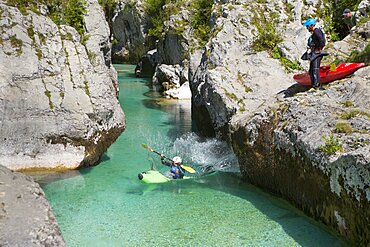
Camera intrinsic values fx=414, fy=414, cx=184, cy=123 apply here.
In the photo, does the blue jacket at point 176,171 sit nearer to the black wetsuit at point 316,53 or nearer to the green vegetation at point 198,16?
the black wetsuit at point 316,53

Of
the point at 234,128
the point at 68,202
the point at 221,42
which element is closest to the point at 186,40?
the point at 221,42

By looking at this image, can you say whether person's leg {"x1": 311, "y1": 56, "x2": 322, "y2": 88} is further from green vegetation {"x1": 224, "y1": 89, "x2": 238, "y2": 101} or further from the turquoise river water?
the turquoise river water

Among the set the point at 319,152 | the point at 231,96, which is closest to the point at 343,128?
the point at 319,152

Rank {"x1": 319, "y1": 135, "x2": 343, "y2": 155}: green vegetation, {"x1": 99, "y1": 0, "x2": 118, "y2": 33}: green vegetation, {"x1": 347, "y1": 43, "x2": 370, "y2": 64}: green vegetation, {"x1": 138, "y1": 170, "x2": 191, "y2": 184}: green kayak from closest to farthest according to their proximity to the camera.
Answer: {"x1": 319, "y1": 135, "x2": 343, "y2": 155}: green vegetation
{"x1": 347, "y1": 43, "x2": 370, "y2": 64}: green vegetation
{"x1": 138, "y1": 170, "x2": 191, "y2": 184}: green kayak
{"x1": 99, "y1": 0, "x2": 118, "y2": 33}: green vegetation

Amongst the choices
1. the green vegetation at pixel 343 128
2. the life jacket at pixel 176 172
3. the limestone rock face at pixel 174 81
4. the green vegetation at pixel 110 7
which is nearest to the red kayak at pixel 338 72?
the green vegetation at pixel 343 128

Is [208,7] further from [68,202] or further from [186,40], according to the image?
[68,202]

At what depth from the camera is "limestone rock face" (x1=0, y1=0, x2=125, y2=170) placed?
12750mm

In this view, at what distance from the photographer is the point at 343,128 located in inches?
342

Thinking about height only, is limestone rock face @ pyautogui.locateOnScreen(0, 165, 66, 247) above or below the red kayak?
below

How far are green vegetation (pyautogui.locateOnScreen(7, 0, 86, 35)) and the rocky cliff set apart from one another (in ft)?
17.1

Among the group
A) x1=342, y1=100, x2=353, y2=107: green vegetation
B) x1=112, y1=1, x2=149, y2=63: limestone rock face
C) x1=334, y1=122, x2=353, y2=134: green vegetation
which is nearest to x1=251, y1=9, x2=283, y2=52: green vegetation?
x1=342, y1=100, x2=353, y2=107: green vegetation

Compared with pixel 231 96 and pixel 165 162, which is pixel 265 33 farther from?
pixel 165 162

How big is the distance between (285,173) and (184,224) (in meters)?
2.83

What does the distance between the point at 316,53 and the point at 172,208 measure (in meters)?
5.61
